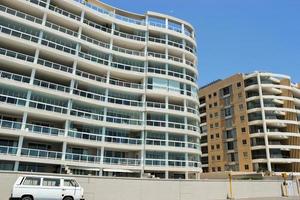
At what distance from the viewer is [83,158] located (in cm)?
3697

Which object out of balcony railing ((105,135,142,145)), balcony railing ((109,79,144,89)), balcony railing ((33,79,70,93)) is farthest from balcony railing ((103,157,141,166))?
balcony railing ((109,79,144,89))

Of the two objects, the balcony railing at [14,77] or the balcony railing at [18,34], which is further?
the balcony railing at [18,34]

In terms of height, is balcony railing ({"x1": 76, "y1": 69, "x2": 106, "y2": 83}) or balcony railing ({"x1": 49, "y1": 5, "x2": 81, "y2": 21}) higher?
balcony railing ({"x1": 49, "y1": 5, "x2": 81, "y2": 21})

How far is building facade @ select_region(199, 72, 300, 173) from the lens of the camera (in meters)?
61.8

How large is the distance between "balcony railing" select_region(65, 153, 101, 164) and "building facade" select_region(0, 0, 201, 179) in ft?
0.41

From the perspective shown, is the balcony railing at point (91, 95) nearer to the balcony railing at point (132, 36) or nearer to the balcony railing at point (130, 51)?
the balcony railing at point (130, 51)

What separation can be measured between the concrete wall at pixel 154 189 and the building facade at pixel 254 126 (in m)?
31.1

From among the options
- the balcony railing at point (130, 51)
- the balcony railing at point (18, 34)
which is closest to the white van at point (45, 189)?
the balcony railing at point (18, 34)

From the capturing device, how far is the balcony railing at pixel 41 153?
32750 mm

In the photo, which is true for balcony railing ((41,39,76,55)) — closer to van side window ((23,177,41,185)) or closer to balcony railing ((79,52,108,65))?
balcony railing ((79,52,108,65))

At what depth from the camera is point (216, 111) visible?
75.2m

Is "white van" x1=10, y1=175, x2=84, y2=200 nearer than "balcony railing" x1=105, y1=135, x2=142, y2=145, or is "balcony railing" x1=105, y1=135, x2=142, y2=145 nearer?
"white van" x1=10, y1=175, x2=84, y2=200

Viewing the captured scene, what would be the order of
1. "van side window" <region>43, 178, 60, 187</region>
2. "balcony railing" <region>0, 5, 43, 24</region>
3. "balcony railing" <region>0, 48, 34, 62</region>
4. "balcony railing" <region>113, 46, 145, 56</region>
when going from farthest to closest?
"balcony railing" <region>113, 46, 145, 56</region>, "balcony railing" <region>0, 5, 43, 24</region>, "balcony railing" <region>0, 48, 34, 62</region>, "van side window" <region>43, 178, 60, 187</region>

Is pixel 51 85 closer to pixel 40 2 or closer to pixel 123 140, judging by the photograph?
pixel 40 2
